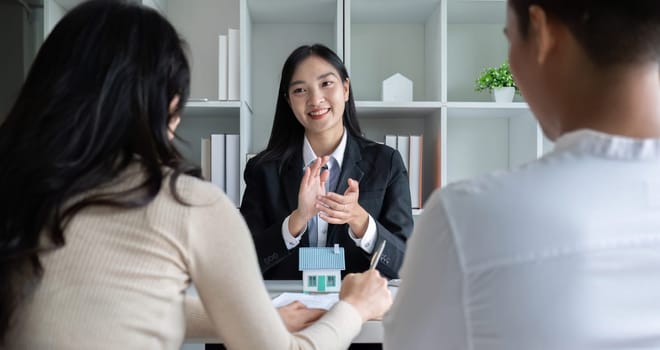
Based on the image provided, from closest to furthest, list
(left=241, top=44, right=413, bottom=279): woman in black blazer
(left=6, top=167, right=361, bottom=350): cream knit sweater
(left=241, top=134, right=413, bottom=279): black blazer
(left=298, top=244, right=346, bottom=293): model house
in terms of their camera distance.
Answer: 1. (left=6, top=167, right=361, bottom=350): cream knit sweater
2. (left=298, top=244, right=346, bottom=293): model house
3. (left=241, top=44, right=413, bottom=279): woman in black blazer
4. (left=241, top=134, right=413, bottom=279): black blazer

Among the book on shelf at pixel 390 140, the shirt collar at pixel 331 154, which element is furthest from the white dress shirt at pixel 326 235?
the book on shelf at pixel 390 140

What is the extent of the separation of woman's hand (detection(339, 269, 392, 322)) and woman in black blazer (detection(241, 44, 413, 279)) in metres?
0.65

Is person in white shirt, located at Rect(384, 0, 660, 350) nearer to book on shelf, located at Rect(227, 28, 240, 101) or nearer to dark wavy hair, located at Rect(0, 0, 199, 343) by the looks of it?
dark wavy hair, located at Rect(0, 0, 199, 343)

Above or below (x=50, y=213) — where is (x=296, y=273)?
below

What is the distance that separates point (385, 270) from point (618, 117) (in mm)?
1291

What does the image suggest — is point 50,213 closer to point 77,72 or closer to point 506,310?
point 77,72

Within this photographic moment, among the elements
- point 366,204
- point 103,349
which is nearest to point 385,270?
point 366,204

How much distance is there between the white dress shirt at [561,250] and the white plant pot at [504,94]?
2.11 metres

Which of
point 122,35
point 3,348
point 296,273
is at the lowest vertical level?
point 296,273

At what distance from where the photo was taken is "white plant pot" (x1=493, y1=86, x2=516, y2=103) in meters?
2.63

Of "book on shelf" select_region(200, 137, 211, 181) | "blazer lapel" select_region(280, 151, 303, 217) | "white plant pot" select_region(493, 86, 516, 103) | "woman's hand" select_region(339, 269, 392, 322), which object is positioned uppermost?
"white plant pot" select_region(493, 86, 516, 103)

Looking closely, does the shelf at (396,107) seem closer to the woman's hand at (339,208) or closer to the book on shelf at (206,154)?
the book on shelf at (206,154)

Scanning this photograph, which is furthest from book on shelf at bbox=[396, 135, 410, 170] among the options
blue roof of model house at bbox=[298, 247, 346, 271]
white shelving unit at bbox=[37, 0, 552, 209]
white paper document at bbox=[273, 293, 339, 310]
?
white paper document at bbox=[273, 293, 339, 310]

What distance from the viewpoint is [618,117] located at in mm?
621
